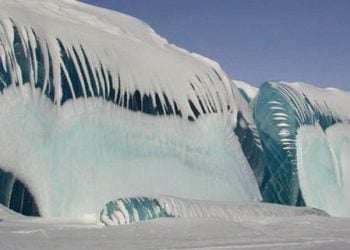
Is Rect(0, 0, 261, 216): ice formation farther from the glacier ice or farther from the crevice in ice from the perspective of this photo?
the glacier ice

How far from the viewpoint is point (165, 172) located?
580 cm

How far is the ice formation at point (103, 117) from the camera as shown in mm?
4770

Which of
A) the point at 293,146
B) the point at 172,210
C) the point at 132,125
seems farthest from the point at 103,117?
the point at 293,146

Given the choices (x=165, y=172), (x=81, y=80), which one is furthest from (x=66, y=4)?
(x=165, y=172)

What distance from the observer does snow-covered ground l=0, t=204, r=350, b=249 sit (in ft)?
11.3

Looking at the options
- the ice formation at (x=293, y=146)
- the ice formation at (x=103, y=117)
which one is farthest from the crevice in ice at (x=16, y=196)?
the ice formation at (x=293, y=146)

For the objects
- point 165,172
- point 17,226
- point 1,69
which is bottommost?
point 17,226

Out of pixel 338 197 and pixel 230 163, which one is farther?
pixel 338 197

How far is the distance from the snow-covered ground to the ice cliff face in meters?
0.51

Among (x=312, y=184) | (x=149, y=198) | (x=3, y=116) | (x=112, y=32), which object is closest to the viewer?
(x=3, y=116)

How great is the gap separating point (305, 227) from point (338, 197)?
3.13 m

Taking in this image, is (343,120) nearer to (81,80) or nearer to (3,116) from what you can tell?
(81,80)

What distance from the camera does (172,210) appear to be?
16.3 feet

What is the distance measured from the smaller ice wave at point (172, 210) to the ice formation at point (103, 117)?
312 mm
